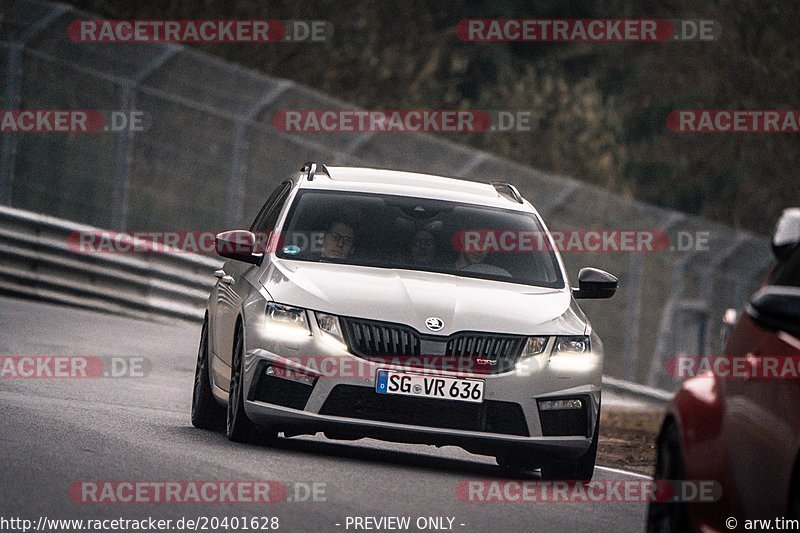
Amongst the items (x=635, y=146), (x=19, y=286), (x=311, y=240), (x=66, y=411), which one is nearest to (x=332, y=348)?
(x=311, y=240)

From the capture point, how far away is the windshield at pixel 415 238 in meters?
11.6

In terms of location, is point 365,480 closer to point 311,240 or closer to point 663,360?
point 311,240

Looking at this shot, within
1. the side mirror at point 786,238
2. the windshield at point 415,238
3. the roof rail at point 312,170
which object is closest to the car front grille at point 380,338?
the windshield at point 415,238

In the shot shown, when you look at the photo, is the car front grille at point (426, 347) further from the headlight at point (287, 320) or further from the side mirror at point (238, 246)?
the side mirror at point (238, 246)

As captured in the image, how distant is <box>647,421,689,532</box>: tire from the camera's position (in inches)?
279

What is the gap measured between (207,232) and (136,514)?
1347 cm

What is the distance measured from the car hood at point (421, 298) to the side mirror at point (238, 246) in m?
0.29

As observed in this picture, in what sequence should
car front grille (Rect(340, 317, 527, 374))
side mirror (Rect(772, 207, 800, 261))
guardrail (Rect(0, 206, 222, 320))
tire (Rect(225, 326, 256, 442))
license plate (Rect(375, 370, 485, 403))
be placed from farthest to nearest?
guardrail (Rect(0, 206, 222, 320)) < tire (Rect(225, 326, 256, 442)) < car front grille (Rect(340, 317, 527, 374)) < license plate (Rect(375, 370, 485, 403)) < side mirror (Rect(772, 207, 800, 261))

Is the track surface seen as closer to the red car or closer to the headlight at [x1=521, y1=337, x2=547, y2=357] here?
the headlight at [x1=521, y1=337, x2=547, y2=357]

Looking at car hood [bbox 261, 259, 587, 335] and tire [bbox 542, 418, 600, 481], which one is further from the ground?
car hood [bbox 261, 259, 587, 335]

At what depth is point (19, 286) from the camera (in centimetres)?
2058

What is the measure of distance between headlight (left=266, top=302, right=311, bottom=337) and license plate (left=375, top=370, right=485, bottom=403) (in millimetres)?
530

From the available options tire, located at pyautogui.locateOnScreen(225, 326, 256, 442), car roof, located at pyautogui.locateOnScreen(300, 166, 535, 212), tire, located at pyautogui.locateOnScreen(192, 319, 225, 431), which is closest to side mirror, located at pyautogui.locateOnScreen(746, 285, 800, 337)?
tire, located at pyautogui.locateOnScreen(225, 326, 256, 442)

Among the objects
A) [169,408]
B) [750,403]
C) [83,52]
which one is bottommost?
[169,408]
